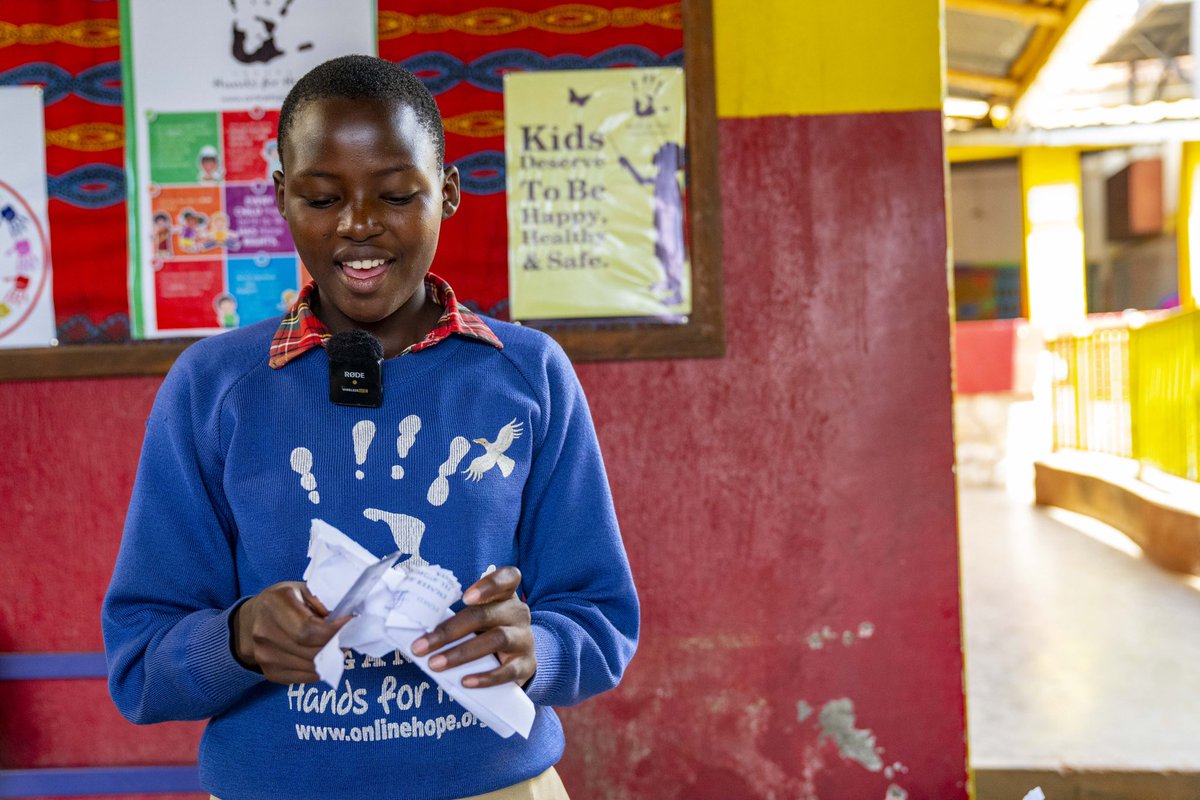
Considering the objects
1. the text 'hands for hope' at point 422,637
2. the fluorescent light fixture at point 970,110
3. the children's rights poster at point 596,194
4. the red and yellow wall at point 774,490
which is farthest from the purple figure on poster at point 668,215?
the fluorescent light fixture at point 970,110

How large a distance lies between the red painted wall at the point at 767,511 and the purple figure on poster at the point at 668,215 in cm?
11

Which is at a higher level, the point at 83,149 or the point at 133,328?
the point at 83,149

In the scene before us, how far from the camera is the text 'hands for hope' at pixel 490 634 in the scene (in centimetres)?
100

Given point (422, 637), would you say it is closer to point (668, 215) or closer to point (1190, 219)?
point (668, 215)

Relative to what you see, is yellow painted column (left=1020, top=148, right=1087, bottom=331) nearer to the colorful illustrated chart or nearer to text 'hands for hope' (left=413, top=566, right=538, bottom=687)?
the colorful illustrated chart

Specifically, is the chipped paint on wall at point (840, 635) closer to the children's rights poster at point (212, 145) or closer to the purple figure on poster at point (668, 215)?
the purple figure on poster at point (668, 215)

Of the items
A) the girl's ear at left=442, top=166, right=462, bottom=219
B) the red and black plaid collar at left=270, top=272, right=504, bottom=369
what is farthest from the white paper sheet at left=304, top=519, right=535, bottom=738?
the girl's ear at left=442, top=166, right=462, bottom=219

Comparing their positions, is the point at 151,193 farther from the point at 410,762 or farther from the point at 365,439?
the point at 410,762

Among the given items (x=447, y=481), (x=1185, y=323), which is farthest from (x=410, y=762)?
(x=1185, y=323)

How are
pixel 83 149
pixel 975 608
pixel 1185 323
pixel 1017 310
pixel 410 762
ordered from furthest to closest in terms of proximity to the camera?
1. pixel 1017 310
2. pixel 1185 323
3. pixel 975 608
4. pixel 83 149
5. pixel 410 762

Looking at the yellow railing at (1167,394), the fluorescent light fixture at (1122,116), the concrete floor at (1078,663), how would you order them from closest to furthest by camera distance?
1. the concrete floor at (1078,663)
2. the yellow railing at (1167,394)
3. the fluorescent light fixture at (1122,116)

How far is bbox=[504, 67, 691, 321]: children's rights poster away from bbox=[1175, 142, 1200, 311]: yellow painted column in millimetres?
11999

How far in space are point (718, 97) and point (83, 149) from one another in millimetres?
1460

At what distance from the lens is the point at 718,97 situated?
2.28 m
